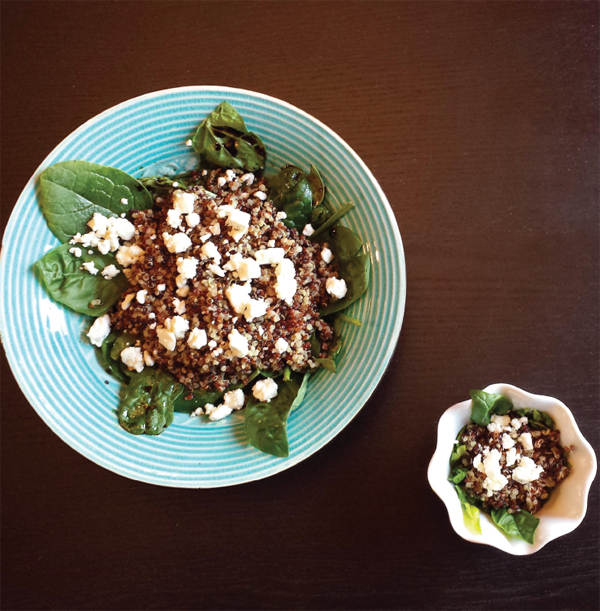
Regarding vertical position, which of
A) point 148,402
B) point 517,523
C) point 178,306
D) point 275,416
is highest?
point 178,306

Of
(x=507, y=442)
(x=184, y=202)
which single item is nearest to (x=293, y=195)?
(x=184, y=202)

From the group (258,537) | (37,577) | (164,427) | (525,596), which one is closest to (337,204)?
(164,427)

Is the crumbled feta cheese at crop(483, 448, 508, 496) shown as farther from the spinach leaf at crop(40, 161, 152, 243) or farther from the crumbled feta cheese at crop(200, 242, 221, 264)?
the spinach leaf at crop(40, 161, 152, 243)

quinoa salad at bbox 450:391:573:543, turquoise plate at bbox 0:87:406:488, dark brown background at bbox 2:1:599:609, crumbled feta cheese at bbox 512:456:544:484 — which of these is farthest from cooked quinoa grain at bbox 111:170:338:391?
crumbled feta cheese at bbox 512:456:544:484

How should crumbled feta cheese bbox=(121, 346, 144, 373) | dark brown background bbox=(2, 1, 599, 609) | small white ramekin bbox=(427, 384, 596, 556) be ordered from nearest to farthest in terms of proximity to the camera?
small white ramekin bbox=(427, 384, 596, 556) < crumbled feta cheese bbox=(121, 346, 144, 373) < dark brown background bbox=(2, 1, 599, 609)

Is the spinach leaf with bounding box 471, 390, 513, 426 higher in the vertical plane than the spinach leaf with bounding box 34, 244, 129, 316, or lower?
lower

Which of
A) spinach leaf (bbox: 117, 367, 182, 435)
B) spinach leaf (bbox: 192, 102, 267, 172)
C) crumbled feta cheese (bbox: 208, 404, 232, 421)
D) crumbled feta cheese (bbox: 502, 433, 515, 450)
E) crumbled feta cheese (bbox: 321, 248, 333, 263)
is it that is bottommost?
crumbled feta cheese (bbox: 502, 433, 515, 450)

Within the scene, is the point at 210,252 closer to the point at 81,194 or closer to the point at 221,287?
the point at 221,287
